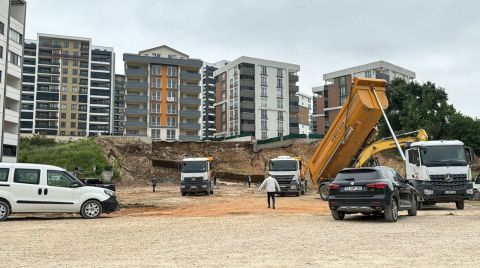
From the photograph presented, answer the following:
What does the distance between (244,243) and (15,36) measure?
5420 centimetres

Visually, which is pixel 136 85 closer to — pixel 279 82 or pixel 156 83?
pixel 156 83

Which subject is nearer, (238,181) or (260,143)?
(238,181)

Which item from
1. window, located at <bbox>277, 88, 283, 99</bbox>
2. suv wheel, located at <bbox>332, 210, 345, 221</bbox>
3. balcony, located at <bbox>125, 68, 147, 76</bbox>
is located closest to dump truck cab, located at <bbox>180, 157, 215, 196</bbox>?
suv wheel, located at <bbox>332, 210, 345, 221</bbox>

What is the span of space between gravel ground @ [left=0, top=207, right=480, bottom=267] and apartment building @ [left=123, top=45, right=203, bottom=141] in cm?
7098

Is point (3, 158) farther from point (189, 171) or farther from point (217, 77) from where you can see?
point (217, 77)

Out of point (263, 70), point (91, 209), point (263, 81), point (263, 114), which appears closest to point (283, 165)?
point (91, 209)

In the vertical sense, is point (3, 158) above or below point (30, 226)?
above

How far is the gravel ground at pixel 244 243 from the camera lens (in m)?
7.62

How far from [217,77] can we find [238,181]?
190 ft

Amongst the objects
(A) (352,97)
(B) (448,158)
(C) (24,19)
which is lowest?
(B) (448,158)

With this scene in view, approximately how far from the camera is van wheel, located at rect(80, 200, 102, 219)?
16.0 meters

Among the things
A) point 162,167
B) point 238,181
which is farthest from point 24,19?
point 238,181

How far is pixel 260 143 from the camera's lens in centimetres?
6788

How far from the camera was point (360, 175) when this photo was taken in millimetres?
13844
